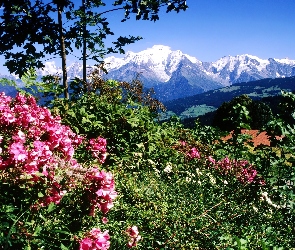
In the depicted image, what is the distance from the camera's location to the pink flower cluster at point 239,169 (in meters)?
6.04

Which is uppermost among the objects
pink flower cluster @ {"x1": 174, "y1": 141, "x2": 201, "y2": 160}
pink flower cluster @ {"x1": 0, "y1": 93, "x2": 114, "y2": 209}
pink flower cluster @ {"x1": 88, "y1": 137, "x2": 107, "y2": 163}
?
pink flower cluster @ {"x1": 0, "y1": 93, "x2": 114, "y2": 209}

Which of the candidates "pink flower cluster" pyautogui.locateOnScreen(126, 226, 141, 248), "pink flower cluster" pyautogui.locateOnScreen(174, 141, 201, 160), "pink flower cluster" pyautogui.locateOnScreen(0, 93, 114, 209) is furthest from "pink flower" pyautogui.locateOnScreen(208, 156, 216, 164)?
"pink flower cluster" pyautogui.locateOnScreen(0, 93, 114, 209)

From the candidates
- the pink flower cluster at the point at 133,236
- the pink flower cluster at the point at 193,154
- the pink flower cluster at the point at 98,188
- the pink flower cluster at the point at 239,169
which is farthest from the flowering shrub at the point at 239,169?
the pink flower cluster at the point at 98,188

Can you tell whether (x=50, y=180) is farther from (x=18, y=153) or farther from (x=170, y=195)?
(x=170, y=195)

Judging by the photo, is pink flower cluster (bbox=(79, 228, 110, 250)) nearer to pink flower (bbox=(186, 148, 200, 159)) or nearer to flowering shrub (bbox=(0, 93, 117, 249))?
flowering shrub (bbox=(0, 93, 117, 249))

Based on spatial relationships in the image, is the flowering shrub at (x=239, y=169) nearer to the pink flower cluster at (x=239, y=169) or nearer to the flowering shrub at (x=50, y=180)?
the pink flower cluster at (x=239, y=169)

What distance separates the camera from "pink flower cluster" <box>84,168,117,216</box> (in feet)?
8.79

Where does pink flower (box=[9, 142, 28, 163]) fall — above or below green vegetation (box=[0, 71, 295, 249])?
above

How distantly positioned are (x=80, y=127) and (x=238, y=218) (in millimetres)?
3735

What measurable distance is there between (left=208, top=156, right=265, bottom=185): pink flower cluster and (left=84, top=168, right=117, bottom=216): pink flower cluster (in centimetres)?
389

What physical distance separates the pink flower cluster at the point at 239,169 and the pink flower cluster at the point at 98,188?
12.8 ft

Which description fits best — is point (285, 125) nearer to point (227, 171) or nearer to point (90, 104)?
point (227, 171)

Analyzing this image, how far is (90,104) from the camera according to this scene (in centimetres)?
717

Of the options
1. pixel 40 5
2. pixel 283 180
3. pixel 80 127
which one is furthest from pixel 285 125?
pixel 40 5
